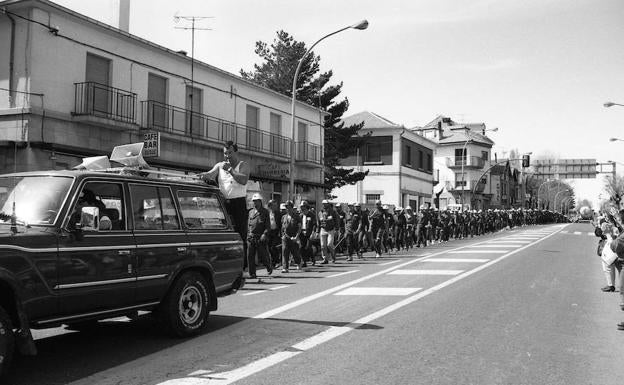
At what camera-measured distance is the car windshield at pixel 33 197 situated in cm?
500

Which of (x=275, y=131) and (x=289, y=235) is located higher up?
(x=275, y=131)

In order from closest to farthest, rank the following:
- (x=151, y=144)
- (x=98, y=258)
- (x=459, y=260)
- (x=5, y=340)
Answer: (x=5, y=340), (x=98, y=258), (x=459, y=260), (x=151, y=144)

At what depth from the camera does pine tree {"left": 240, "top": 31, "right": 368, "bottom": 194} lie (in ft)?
134

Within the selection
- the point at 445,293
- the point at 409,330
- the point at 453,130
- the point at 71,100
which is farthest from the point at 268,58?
the point at 453,130

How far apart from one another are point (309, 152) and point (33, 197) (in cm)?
2658

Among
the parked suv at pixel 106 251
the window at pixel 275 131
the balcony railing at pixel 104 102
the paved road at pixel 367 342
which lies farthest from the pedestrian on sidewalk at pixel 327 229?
the window at pixel 275 131

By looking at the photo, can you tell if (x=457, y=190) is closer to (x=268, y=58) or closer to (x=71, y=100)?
(x=268, y=58)

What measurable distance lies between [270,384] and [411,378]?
119cm

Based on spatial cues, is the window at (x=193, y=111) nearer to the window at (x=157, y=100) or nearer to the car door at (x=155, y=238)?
the window at (x=157, y=100)

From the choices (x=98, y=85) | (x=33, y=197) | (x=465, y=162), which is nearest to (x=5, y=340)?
(x=33, y=197)

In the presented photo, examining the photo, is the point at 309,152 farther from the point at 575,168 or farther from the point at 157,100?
the point at 575,168

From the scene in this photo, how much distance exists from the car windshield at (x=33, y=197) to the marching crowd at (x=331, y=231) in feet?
24.4

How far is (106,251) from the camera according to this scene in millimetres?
5363

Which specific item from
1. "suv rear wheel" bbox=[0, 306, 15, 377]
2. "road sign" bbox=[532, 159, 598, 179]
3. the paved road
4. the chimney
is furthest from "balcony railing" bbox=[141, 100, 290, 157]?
"road sign" bbox=[532, 159, 598, 179]
